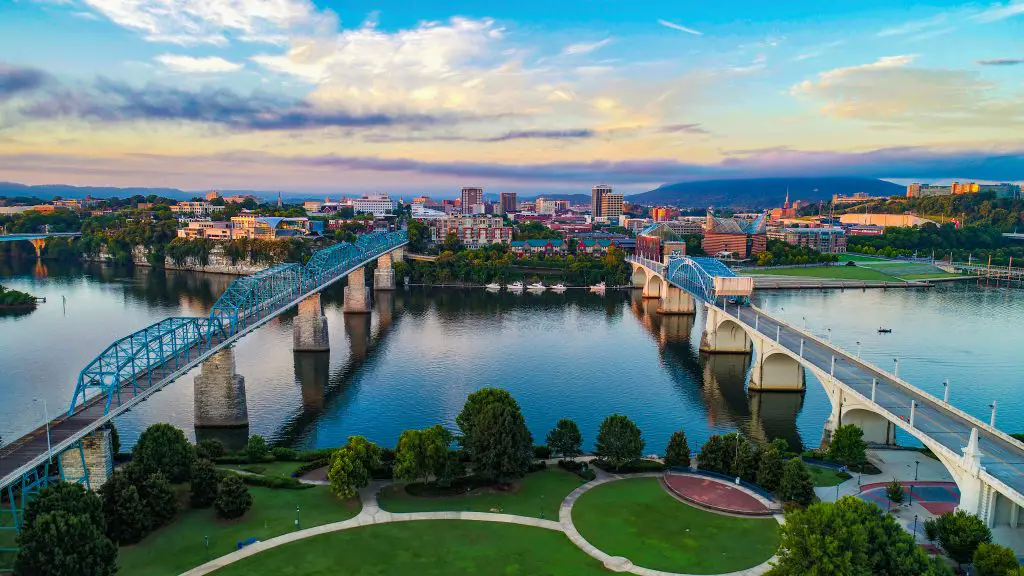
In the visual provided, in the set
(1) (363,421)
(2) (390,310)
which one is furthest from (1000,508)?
(2) (390,310)

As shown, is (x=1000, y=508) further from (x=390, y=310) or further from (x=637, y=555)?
(x=390, y=310)

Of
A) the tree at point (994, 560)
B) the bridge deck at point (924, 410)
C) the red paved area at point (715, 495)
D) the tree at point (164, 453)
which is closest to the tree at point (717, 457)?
the red paved area at point (715, 495)

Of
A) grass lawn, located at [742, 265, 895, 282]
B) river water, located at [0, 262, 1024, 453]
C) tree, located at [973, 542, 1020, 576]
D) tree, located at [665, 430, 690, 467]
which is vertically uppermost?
grass lawn, located at [742, 265, 895, 282]

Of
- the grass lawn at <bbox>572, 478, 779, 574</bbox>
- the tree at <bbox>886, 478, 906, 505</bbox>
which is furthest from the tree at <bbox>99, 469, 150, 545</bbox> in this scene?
the tree at <bbox>886, 478, 906, 505</bbox>

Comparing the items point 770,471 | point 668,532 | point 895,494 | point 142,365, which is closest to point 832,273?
point 895,494

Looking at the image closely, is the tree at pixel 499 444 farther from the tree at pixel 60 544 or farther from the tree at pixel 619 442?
the tree at pixel 60 544

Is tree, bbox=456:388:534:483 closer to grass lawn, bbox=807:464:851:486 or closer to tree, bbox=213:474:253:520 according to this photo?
tree, bbox=213:474:253:520
